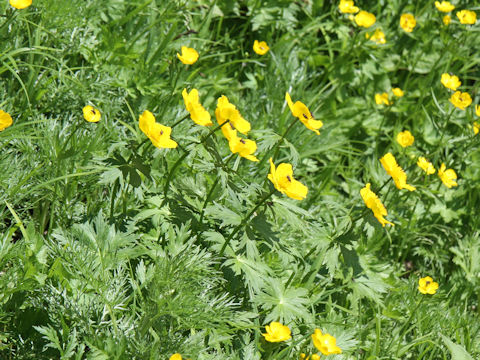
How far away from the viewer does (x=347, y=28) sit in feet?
12.4

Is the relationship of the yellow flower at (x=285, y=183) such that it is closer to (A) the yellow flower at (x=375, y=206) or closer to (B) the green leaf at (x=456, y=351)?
(A) the yellow flower at (x=375, y=206)

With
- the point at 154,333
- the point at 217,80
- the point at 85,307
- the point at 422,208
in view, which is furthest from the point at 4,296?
the point at 422,208

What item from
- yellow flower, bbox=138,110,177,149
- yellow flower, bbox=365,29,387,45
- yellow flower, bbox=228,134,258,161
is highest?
yellow flower, bbox=138,110,177,149

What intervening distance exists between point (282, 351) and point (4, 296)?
954mm

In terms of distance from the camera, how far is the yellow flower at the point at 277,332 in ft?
6.64

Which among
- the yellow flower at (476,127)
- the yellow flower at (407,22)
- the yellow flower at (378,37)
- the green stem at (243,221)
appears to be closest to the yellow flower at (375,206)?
the green stem at (243,221)

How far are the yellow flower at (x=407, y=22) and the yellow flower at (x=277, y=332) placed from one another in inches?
93.8

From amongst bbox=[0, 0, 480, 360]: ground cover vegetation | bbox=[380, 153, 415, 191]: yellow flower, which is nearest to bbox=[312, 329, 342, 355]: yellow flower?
bbox=[0, 0, 480, 360]: ground cover vegetation

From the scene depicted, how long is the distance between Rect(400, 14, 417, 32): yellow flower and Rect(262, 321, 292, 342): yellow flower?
2384 millimetres

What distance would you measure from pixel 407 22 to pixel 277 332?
2.46 m

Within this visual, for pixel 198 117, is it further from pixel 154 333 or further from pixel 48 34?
pixel 48 34

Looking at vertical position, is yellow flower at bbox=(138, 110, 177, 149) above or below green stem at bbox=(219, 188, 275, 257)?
above

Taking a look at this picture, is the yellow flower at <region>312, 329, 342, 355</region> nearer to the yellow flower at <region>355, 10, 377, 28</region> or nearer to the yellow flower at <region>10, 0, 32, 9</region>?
the yellow flower at <region>10, 0, 32, 9</region>

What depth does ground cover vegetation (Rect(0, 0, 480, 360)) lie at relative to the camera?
6.61ft
